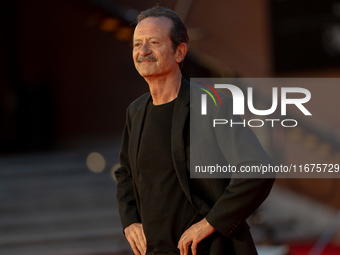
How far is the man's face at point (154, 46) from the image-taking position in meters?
1.55

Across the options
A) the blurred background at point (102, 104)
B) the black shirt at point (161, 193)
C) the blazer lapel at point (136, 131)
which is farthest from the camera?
the blurred background at point (102, 104)

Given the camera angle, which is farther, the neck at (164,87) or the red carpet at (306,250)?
the red carpet at (306,250)

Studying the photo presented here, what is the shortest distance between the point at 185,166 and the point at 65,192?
19.2 ft

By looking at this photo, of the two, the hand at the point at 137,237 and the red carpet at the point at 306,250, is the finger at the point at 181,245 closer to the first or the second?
the hand at the point at 137,237

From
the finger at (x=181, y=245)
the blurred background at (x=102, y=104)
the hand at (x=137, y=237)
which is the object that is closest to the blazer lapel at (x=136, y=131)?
the hand at (x=137, y=237)

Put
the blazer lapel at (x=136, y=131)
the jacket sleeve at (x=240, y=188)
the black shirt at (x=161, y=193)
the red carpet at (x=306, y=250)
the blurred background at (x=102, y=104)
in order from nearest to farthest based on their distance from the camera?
the jacket sleeve at (x=240, y=188), the black shirt at (x=161, y=193), the blazer lapel at (x=136, y=131), the red carpet at (x=306, y=250), the blurred background at (x=102, y=104)

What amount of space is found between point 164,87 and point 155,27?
0.76 ft

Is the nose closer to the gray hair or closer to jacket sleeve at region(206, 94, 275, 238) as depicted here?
the gray hair

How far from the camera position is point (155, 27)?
5.10 ft

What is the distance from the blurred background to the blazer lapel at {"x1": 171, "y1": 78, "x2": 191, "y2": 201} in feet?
2.04

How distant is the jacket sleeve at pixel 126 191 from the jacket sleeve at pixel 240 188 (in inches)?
15.3

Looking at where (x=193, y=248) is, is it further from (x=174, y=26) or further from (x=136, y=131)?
(x=174, y=26)

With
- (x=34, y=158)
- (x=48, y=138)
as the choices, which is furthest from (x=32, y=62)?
(x=34, y=158)

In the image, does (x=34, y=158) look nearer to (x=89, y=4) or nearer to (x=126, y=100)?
(x=126, y=100)
